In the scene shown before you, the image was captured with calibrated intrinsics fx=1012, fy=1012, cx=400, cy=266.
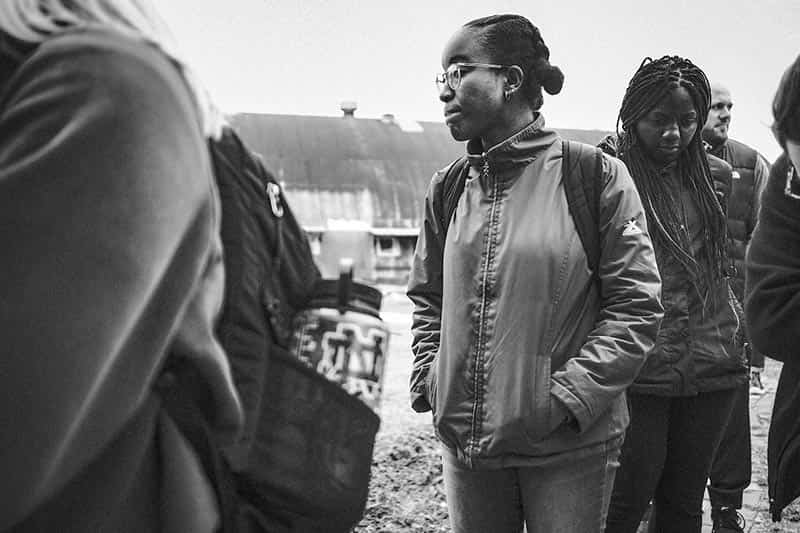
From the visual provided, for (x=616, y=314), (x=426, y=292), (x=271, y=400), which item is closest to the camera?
(x=271, y=400)

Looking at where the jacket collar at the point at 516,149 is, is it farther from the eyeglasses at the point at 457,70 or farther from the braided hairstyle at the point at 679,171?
the braided hairstyle at the point at 679,171

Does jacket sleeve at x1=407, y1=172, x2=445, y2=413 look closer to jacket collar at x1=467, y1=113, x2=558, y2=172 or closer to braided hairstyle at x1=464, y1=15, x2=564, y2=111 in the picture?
jacket collar at x1=467, y1=113, x2=558, y2=172

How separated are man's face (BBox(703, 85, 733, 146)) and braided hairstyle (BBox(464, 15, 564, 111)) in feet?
5.64

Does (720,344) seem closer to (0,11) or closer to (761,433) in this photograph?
(0,11)

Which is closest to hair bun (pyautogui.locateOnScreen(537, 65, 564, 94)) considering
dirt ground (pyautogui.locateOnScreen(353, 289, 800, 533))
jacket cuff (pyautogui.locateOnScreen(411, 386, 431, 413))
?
dirt ground (pyautogui.locateOnScreen(353, 289, 800, 533))

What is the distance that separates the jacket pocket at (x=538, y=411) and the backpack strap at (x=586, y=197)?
332mm

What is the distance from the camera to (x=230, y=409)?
1.35 meters

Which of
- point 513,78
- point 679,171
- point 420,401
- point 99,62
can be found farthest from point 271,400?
point 679,171

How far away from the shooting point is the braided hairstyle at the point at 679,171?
334 cm

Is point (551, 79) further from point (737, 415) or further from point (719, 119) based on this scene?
point (737, 415)

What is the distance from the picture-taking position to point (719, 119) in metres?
4.42

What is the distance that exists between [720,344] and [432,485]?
2075 millimetres

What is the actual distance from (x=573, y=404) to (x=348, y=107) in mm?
916

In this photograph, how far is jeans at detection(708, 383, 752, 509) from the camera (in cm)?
417
